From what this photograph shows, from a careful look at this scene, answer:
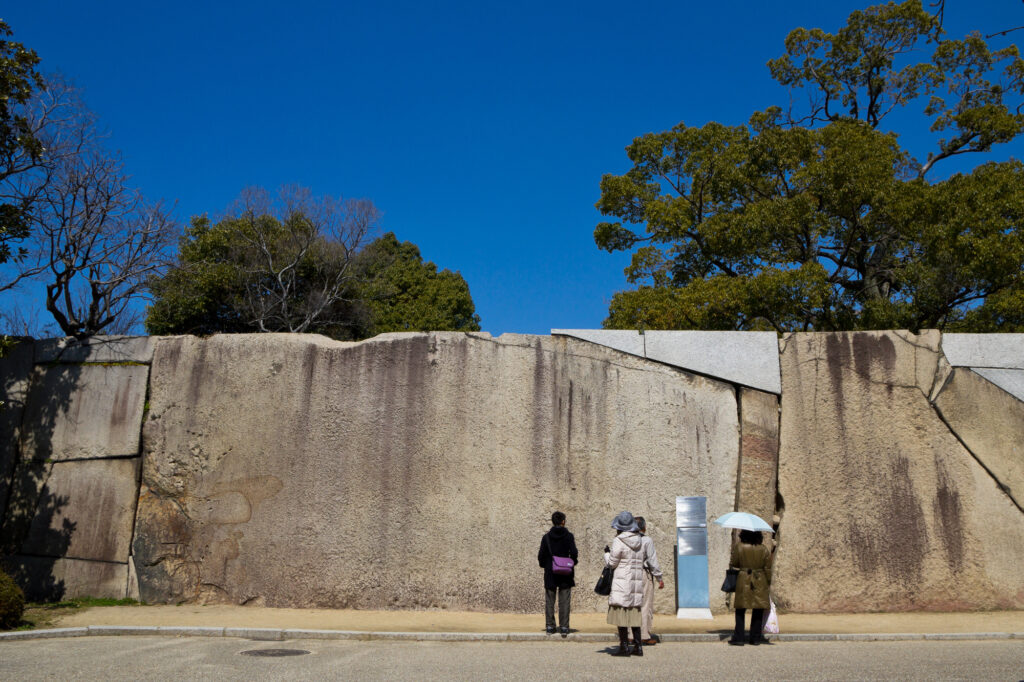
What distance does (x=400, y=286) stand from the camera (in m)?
31.9

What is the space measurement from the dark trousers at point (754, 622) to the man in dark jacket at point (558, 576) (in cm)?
189

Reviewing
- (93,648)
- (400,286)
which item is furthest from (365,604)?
(400,286)

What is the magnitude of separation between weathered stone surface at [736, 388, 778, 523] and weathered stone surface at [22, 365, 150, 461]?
341 inches

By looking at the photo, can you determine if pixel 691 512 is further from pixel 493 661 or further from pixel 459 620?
pixel 493 661

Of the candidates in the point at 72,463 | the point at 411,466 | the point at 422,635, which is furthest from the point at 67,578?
the point at 422,635

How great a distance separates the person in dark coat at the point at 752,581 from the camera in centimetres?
877

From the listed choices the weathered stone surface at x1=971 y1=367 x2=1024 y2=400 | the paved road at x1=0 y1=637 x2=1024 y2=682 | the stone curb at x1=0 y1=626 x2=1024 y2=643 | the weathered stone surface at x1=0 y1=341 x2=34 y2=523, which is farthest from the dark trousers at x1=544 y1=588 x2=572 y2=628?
the weathered stone surface at x1=0 y1=341 x2=34 y2=523

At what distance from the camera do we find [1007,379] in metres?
11.1

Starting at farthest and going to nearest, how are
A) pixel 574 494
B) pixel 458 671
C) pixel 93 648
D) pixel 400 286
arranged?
1. pixel 400 286
2. pixel 574 494
3. pixel 93 648
4. pixel 458 671

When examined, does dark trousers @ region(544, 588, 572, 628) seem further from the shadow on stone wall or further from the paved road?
the shadow on stone wall

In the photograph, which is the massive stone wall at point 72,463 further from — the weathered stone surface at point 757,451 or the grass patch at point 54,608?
the weathered stone surface at point 757,451

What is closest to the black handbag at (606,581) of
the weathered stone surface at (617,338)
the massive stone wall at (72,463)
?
the weathered stone surface at (617,338)

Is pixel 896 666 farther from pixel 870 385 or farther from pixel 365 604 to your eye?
pixel 365 604

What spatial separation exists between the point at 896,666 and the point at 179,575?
29.6 ft
